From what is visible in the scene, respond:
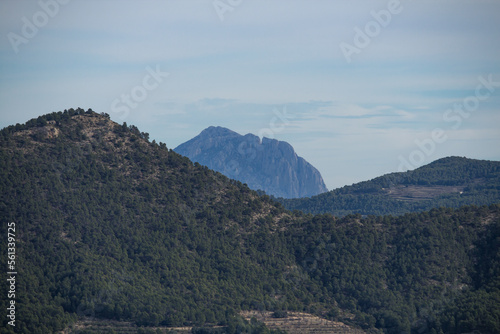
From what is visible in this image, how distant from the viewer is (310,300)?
4510 inches

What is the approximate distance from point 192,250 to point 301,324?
24.0m

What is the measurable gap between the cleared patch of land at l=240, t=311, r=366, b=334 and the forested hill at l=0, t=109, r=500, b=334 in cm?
144

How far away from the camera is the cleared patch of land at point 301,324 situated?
344 feet

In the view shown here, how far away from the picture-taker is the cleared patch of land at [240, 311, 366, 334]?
104938mm

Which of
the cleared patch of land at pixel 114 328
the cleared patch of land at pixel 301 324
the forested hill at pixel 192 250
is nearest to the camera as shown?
the cleared patch of land at pixel 114 328

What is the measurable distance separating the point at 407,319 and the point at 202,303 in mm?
32406

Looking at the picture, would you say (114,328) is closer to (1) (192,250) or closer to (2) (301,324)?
(1) (192,250)

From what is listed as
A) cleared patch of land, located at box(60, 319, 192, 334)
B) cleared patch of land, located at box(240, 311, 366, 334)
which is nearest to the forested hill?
cleared patch of land, located at box(60, 319, 192, 334)

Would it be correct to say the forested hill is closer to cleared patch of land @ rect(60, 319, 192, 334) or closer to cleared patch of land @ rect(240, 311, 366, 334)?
cleared patch of land @ rect(60, 319, 192, 334)

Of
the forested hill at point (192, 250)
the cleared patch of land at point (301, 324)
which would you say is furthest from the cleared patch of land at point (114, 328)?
the cleared patch of land at point (301, 324)

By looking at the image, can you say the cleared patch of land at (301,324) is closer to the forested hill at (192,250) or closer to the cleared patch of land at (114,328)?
the forested hill at (192,250)

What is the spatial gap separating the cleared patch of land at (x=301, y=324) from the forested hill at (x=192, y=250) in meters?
1.44

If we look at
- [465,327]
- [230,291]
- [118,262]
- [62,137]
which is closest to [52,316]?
[118,262]

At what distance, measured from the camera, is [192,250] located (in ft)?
390
